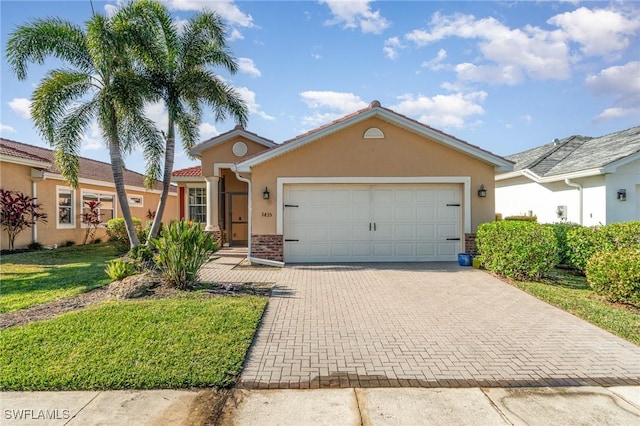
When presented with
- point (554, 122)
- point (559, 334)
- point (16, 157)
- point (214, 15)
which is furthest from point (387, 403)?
point (554, 122)

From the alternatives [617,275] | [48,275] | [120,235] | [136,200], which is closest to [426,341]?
[617,275]

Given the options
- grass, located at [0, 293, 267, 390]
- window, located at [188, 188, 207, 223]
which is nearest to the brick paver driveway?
grass, located at [0, 293, 267, 390]

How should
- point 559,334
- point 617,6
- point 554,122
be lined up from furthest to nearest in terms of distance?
1. point 554,122
2. point 617,6
3. point 559,334

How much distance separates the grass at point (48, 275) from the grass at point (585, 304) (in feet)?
33.4

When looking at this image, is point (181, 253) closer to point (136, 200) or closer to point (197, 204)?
point (197, 204)

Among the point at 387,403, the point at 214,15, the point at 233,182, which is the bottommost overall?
the point at 387,403

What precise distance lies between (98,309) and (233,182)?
1038 centimetres

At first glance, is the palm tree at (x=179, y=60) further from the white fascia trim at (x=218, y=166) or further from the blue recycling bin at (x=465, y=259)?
the blue recycling bin at (x=465, y=259)

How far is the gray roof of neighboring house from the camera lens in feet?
40.5

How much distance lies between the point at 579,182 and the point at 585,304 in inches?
327

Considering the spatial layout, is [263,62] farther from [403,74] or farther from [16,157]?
[16,157]

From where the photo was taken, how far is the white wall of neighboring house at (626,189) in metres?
11.8

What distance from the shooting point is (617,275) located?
22.0ft

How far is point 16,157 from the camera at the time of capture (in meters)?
13.0
